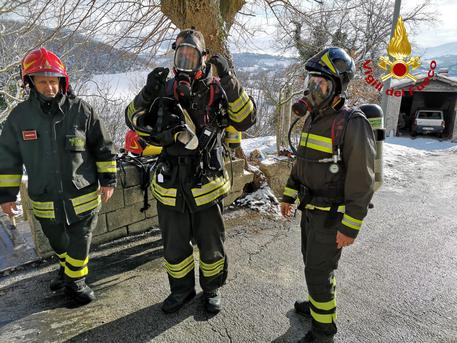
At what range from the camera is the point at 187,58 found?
231 centimetres

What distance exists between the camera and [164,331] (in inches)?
102

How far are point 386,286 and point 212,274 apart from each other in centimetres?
183

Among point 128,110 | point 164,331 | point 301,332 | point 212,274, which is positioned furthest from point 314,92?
point 164,331

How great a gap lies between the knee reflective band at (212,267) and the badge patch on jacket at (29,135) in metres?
1.71

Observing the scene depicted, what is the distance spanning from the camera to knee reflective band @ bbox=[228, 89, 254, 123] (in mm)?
2473

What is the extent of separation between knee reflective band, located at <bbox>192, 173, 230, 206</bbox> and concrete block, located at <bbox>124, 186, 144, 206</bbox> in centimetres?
170

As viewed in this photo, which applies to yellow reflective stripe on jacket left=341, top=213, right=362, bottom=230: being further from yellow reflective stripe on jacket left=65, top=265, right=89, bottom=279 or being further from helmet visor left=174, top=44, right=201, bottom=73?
yellow reflective stripe on jacket left=65, top=265, right=89, bottom=279

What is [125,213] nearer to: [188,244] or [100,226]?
[100,226]

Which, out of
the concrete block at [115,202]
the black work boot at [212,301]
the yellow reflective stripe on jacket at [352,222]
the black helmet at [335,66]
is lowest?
the black work boot at [212,301]

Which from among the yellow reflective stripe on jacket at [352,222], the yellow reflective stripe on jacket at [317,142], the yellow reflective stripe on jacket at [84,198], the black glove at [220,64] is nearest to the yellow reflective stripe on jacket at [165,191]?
the yellow reflective stripe on jacket at [84,198]

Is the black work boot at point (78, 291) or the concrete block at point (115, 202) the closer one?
the black work boot at point (78, 291)

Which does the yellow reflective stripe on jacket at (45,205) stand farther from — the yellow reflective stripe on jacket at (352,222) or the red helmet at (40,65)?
the yellow reflective stripe on jacket at (352,222)

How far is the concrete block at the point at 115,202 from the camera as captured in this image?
3844mm

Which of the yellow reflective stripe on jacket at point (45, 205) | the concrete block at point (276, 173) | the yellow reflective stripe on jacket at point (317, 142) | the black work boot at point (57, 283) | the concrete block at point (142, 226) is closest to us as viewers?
the yellow reflective stripe on jacket at point (317, 142)
